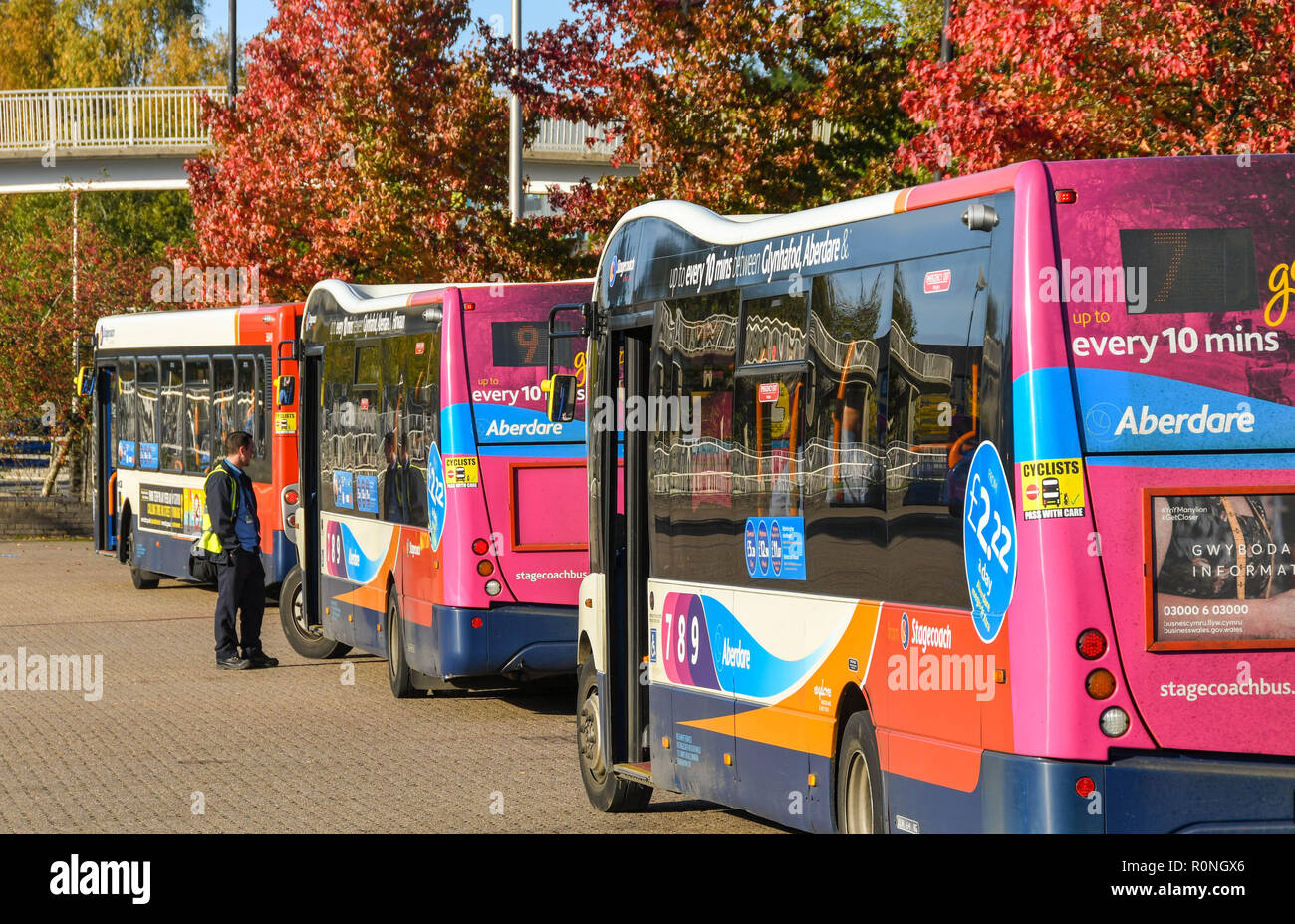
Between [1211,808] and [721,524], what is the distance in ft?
11.2

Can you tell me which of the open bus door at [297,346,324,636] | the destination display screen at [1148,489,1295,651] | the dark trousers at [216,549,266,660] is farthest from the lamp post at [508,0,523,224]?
the destination display screen at [1148,489,1295,651]

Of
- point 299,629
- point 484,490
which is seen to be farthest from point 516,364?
point 299,629

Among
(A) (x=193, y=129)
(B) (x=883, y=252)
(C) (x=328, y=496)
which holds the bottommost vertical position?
(C) (x=328, y=496)

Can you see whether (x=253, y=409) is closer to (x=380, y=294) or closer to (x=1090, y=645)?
(x=380, y=294)

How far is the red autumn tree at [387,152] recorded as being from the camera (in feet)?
85.1

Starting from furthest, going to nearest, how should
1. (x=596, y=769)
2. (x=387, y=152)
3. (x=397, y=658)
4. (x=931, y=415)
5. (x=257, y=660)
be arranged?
(x=387, y=152), (x=257, y=660), (x=397, y=658), (x=596, y=769), (x=931, y=415)

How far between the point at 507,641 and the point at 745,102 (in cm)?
905

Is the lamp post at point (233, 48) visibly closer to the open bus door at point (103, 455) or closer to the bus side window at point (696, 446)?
the open bus door at point (103, 455)

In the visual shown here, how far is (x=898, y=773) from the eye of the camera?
7.51 metres

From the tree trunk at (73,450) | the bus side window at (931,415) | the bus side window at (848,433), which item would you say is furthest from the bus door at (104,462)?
the bus side window at (931,415)

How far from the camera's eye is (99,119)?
45.0 meters

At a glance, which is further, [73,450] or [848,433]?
[73,450]
